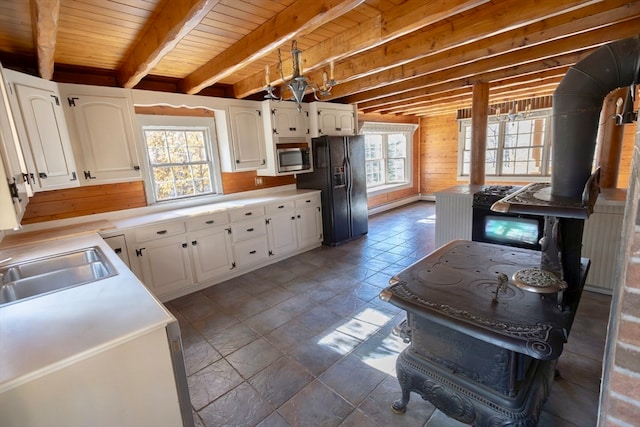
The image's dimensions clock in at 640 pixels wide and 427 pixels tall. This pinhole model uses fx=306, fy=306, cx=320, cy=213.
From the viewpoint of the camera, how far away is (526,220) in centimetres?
305

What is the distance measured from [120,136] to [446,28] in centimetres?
322

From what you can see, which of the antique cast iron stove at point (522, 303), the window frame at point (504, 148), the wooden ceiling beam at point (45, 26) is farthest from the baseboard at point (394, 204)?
the wooden ceiling beam at point (45, 26)

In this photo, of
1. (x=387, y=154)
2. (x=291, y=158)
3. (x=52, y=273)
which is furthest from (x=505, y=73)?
(x=52, y=273)

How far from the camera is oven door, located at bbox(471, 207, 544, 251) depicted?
3029 millimetres

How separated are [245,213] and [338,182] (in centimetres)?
156

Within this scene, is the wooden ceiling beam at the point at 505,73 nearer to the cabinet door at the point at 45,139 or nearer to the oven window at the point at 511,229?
the oven window at the point at 511,229

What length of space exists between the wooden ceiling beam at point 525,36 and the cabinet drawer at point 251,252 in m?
2.57

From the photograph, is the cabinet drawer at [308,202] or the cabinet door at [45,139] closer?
the cabinet door at [45,139]

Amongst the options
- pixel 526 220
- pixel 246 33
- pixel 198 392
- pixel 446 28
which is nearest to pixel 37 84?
pixel 246 33

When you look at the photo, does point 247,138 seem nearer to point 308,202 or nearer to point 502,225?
point 308,202

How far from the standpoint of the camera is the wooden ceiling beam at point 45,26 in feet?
5.17

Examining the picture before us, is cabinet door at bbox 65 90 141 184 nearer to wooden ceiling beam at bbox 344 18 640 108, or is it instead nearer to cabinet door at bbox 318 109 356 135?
cabinet door at bbox 318 109 356 135

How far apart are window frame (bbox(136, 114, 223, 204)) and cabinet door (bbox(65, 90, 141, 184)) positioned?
20 cm

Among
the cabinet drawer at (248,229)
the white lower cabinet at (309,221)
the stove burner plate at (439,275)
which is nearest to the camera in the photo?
the stove burner plate at (439,275)
